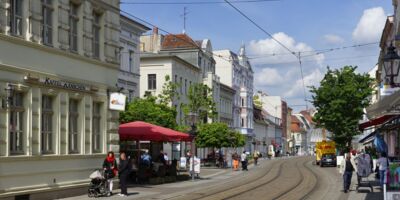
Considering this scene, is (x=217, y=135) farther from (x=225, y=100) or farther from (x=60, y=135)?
(x=60, y=135)

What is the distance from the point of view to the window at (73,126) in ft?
77.2

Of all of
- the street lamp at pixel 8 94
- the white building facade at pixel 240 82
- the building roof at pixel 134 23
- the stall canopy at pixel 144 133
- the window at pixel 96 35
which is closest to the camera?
the street lamp at pixel 8 94

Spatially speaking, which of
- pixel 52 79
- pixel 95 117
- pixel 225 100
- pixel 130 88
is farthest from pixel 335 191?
pixel 225 100

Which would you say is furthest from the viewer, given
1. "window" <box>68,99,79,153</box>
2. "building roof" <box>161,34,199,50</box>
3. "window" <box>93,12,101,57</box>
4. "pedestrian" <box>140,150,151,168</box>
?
"building roof" <box>161,34,199,50</box>

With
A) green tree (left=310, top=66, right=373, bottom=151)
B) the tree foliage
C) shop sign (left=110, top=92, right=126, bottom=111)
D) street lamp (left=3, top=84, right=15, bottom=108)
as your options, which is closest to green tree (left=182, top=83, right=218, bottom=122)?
the tree foliage

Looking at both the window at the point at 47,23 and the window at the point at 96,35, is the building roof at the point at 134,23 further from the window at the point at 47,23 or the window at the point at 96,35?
the window at the point at 47,23

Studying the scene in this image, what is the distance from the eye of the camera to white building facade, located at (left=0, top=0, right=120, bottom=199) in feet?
64.4

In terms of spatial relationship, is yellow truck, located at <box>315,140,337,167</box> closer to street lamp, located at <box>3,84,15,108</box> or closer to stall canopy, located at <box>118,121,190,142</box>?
stall canopy, located at <box>118,121,190,142</box>

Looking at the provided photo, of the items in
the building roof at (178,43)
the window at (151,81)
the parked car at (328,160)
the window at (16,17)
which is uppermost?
the building roof at (178,43)

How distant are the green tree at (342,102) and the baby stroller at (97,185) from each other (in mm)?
38997

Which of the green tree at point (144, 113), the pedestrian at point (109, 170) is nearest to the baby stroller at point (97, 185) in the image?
Answer: the pedestrian at point (109, 170)

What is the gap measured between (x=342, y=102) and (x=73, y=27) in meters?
39.4

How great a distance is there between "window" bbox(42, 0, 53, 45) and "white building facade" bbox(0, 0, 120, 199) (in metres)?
0.04

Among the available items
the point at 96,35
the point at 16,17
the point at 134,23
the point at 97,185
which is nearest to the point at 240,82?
the point at 134,23
